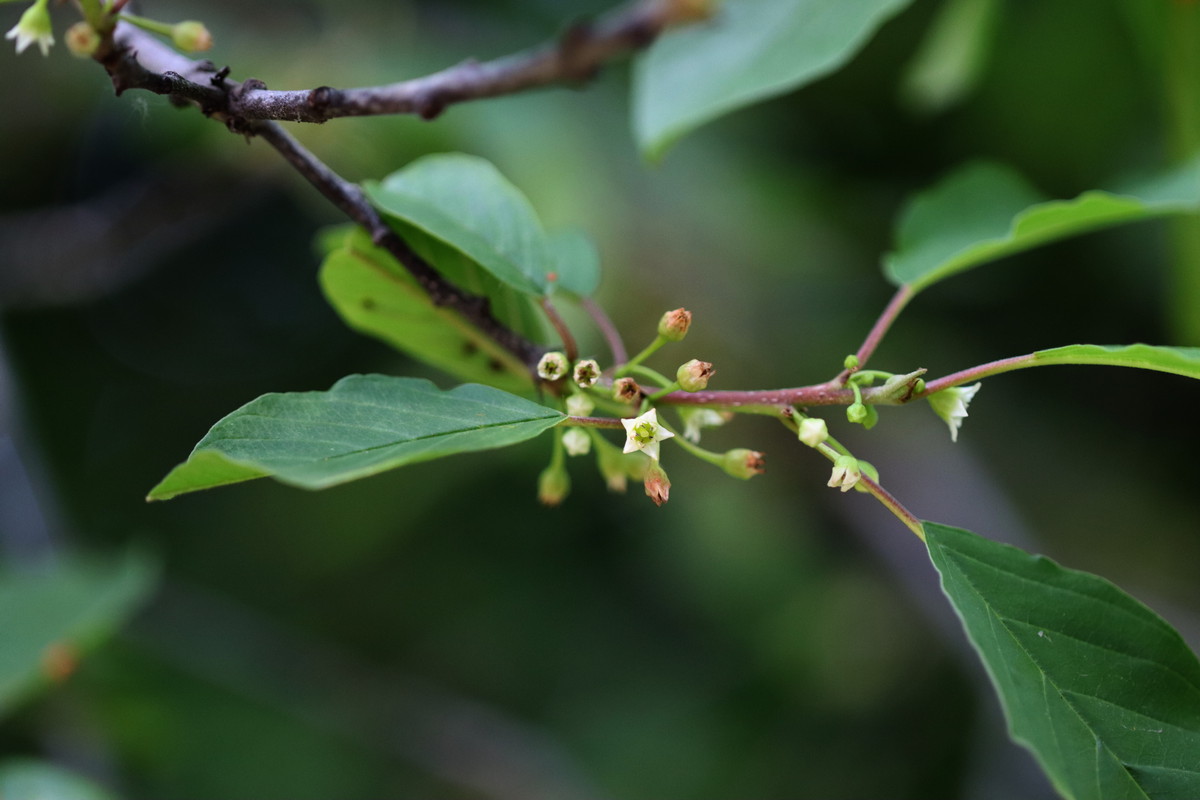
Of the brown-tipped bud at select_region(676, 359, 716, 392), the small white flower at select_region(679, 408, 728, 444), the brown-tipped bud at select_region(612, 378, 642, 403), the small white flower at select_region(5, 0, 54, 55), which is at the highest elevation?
the small white flower at select_region(5, 0, 54, 55)

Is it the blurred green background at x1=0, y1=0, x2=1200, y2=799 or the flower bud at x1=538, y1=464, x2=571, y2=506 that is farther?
the blurred green background at x1=0, y1=0, x2=1200, y2=799

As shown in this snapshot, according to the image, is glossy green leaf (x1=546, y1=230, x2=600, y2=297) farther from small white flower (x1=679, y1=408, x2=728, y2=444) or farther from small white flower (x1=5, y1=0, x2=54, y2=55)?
small white flower (x1=5, y1=0, x2=54, y2=55)

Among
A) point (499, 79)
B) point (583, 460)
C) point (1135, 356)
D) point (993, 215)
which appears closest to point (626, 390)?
point (499, 79)

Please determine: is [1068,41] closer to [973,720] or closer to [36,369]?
[973,720]

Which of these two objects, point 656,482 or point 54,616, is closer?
point 656,482

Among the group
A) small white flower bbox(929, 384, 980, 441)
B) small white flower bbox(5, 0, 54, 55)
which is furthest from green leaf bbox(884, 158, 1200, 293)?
small white flower bbox(5, 0, 54, 55)

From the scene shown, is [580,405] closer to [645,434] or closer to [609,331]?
[645,434]
